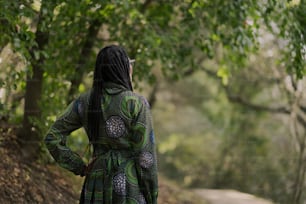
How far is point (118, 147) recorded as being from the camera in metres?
3.59

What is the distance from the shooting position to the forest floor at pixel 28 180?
5375 mm

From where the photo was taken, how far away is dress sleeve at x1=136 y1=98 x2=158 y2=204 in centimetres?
354

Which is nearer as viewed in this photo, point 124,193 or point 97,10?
point 124,193

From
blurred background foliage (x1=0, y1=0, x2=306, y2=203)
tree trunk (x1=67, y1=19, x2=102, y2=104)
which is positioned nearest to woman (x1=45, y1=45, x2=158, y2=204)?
blurred background foliage (x1=0, y1=0, x2=306, y2=203)

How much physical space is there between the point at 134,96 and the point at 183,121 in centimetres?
1917

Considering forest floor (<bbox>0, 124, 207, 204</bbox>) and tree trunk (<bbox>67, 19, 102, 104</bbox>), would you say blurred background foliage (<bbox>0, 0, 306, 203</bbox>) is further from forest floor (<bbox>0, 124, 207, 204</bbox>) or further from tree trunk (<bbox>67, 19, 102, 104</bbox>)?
forest floor (<bbox>0, 124, 207, 204</bbox>)

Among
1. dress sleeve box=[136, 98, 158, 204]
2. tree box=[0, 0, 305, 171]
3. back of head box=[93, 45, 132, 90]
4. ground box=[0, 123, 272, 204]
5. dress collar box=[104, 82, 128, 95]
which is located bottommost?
ground box=[0, 123, 272, 204]

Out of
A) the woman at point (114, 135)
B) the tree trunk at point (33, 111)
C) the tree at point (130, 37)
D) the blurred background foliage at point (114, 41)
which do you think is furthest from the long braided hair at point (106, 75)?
the tree trunk at point (33, 111)

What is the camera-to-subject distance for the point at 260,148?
54.1 feet

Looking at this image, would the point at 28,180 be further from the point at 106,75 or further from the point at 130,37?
the point at 106,75

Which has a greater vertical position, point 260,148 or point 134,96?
point 134,96

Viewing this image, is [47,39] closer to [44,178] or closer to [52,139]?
[44,178]

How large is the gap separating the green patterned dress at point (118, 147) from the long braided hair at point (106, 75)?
0.10ft

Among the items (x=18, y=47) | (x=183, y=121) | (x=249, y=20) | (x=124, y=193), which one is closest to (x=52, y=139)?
(x=124, y=193)
